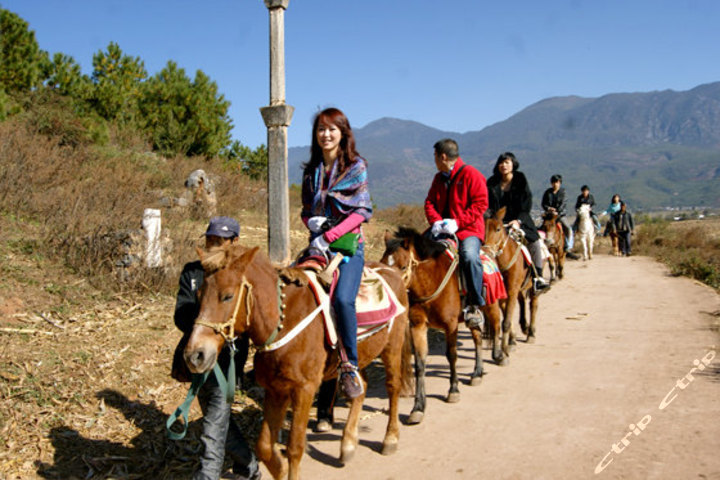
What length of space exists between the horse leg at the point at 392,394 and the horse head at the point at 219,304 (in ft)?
6.73

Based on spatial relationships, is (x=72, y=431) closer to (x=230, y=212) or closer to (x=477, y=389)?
(x=477, y=389)

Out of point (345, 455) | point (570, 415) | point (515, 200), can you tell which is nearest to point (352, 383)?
point (345, 455)

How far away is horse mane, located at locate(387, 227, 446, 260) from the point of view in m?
6.09

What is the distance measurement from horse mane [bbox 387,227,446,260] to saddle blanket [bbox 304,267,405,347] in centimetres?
98

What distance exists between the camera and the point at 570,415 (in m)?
5.59

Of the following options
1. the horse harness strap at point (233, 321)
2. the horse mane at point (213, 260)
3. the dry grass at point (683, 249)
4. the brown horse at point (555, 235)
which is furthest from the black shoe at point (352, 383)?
the dry grass at point (683, 249)

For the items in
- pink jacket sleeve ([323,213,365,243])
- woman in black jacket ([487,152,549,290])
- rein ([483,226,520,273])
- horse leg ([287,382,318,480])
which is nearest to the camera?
horse leg ([287,382,318,480])

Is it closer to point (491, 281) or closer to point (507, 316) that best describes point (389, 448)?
point (491, 281)

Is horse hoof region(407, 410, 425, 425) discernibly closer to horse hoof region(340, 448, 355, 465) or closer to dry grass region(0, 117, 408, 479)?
horse hoof region(340, 448, 355, 465)

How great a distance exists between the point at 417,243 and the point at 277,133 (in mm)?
2720

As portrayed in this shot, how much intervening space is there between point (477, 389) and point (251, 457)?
3245 millimetres

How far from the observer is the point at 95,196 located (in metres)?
9.77

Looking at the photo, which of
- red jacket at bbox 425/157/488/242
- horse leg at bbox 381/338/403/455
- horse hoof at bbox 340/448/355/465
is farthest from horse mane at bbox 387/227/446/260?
horse hoof at bbox 340/448/355/465

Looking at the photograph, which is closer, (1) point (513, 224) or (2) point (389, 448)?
(2) point (389, 448)
